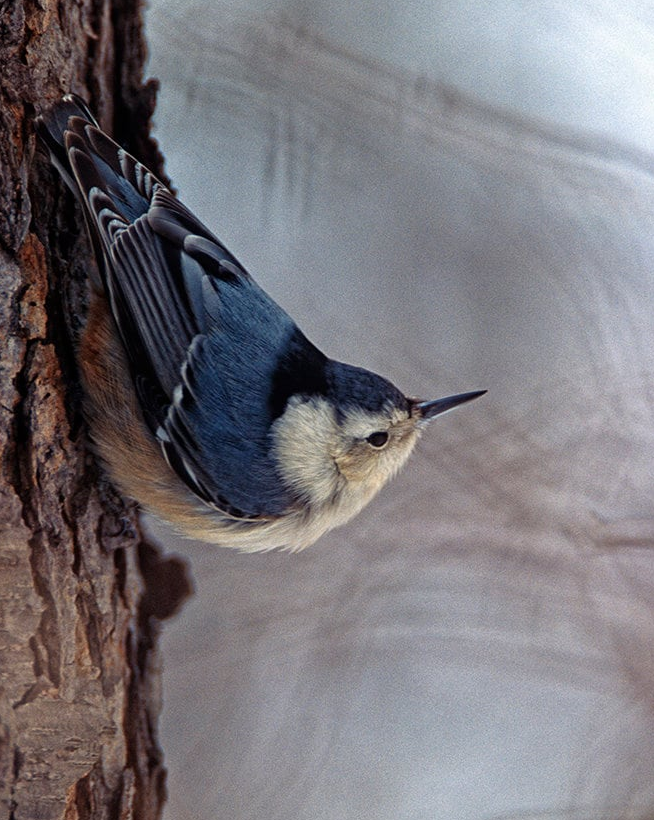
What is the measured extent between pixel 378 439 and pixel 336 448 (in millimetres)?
68

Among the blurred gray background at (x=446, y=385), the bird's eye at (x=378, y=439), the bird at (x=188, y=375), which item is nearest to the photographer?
the bird at (x=188, y=375)

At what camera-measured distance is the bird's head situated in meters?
1.14

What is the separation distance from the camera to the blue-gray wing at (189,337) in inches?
40.9

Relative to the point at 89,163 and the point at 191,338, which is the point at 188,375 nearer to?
the point at 191,338

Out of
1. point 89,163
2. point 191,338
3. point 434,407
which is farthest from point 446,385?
point 89,163

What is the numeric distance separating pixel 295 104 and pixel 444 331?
55 cm

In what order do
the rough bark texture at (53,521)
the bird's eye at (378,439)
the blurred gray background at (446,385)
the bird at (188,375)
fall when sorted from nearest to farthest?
1. the rough bark texture at (53,521)
2. the bird at (188,375)
3. the bird's eye at (378,439)
4. the blurred gray background at (446,385)

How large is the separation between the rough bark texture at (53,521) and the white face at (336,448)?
0.89 ft

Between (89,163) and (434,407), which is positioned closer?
(89,163)

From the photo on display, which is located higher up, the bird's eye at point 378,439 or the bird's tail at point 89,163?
the bird's tail at point 89,163

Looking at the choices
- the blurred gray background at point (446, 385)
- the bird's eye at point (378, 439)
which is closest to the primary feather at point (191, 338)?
the bird's eye at point (378, 439)

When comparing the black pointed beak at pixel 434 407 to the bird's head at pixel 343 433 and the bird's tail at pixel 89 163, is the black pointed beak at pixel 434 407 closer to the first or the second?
the bird's head at pixel 343 433

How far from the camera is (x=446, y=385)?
154 cm

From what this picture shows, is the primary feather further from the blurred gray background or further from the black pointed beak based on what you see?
the blurred gray background
